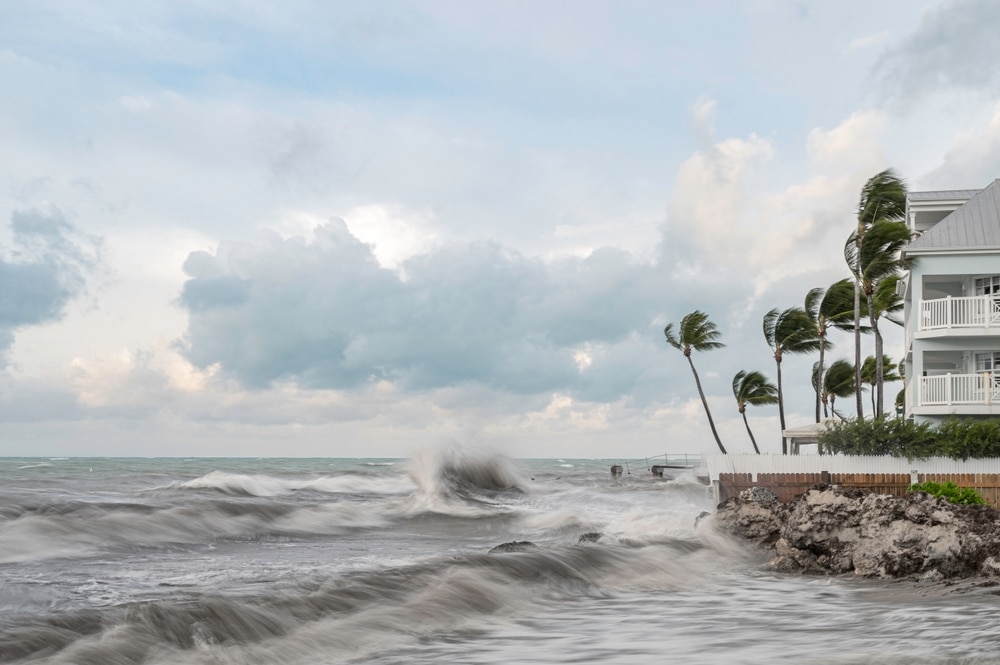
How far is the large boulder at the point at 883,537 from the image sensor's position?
48.9 ft

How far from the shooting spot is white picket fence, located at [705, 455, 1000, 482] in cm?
2319

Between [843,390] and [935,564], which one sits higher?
[843,390]

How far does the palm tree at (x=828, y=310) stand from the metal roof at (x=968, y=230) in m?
13.6

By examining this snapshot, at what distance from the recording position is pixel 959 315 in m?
28.3

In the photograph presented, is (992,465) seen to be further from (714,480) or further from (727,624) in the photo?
(727,624)

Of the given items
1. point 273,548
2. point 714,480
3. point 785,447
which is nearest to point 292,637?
point 273,548

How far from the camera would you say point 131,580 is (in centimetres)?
1457

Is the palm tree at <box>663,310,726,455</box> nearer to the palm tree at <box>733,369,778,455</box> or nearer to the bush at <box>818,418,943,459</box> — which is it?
the palm tree at <box>733,369,778,455</box>

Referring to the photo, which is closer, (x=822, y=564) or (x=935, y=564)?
(x=935, y=564)

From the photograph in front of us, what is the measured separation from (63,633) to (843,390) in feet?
186

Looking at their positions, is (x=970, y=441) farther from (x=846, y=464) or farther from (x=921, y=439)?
(x=846, y=464)

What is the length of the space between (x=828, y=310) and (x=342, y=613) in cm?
3853

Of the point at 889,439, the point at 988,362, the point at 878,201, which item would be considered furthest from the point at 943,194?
the point at 889,439

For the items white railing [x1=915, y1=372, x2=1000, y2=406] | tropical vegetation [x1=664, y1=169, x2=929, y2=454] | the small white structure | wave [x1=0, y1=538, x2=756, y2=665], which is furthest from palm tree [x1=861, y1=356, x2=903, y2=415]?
wave [x1=0, y1=538, x2=756, y2=665]
